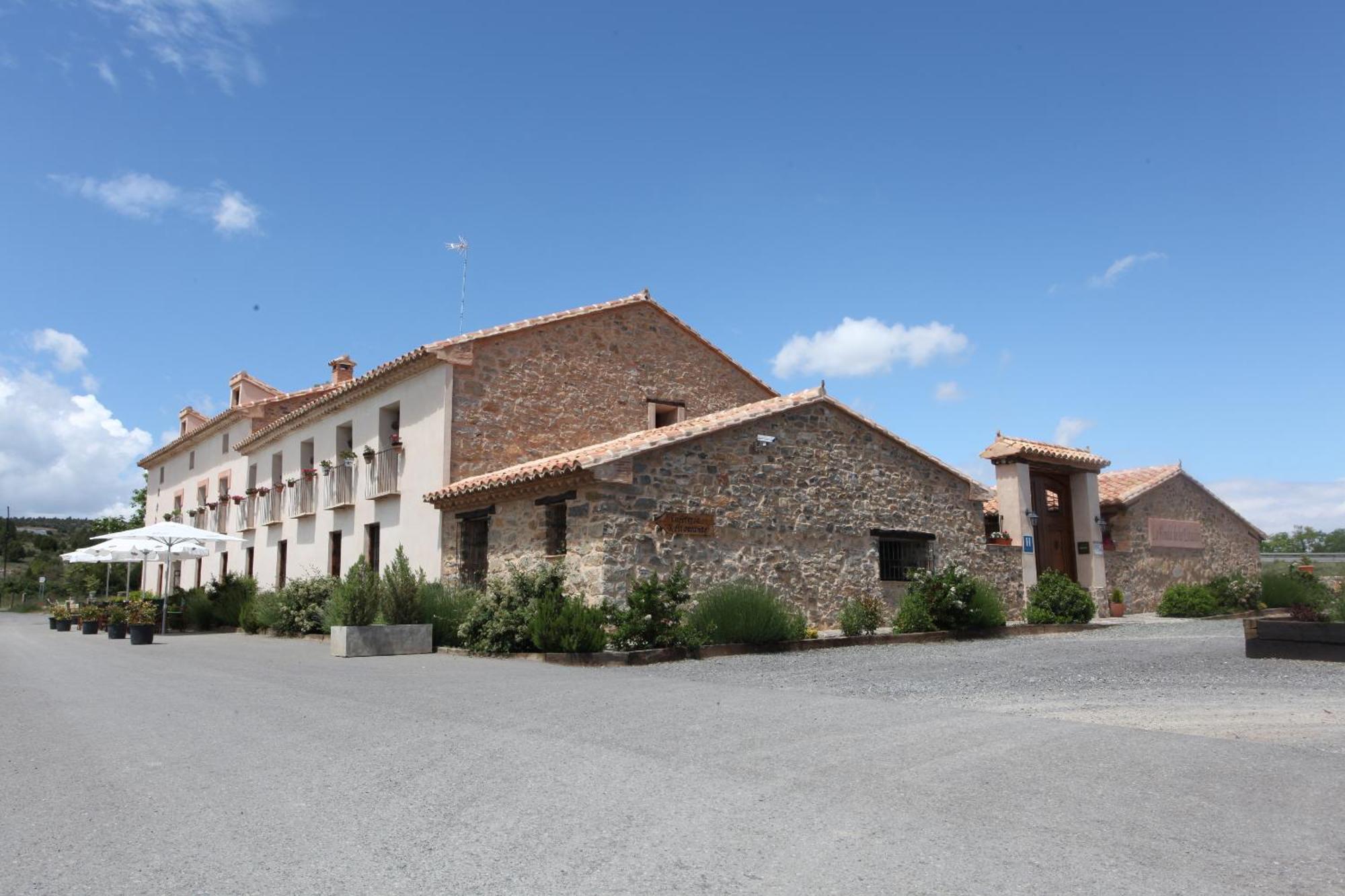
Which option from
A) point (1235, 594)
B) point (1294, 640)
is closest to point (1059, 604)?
point (1235, 594)

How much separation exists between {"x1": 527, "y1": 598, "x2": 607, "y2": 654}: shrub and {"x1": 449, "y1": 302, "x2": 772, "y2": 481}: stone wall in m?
5.89

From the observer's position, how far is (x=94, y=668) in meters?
12.1

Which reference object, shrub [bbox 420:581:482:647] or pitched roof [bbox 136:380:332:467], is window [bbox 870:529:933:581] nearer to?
shrub [bbox 420:581:482:647]

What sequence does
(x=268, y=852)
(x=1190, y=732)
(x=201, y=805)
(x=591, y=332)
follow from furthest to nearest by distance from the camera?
(x=591, y=332) < (x=1190, y=732) < (x=201, y=805) < (x=268, y=852)

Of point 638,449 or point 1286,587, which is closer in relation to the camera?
point 638,449

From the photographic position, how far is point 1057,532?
20.5 metres

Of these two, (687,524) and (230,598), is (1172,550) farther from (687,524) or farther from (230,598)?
(230,598)

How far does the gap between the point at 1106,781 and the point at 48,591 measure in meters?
68.7

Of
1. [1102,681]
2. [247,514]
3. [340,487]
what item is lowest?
Result: [1102,681]

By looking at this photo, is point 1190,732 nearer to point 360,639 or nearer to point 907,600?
point 907,600

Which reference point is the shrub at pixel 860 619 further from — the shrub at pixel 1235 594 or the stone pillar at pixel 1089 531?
the shrub at pixel 1235 594

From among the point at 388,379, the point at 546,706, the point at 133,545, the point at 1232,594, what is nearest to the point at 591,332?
the point at 388,379

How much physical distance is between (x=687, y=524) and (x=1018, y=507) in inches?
319

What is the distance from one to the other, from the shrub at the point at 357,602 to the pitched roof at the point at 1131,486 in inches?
492
